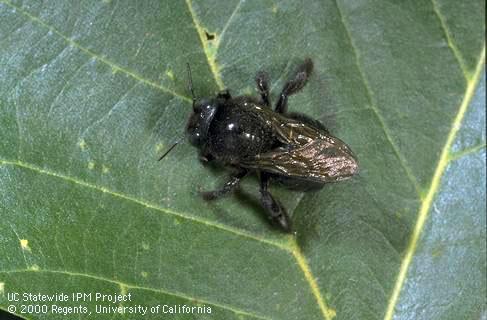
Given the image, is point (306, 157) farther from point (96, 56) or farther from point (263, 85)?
point (96, 56)

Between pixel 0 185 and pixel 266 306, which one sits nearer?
pixel 0 185

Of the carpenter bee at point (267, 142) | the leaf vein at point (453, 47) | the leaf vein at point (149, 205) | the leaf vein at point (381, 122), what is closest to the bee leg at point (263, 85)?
the carpenter bee at point (267, 142)

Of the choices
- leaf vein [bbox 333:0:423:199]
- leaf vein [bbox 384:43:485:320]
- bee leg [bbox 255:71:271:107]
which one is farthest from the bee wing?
leaf vein [bbox 384:43:485:320]

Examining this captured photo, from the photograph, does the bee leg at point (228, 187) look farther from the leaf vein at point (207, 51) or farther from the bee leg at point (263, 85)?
the leaf vein at point (207, 51)

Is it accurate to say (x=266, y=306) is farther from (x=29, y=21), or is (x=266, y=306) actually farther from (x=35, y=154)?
(x=29, y=21)

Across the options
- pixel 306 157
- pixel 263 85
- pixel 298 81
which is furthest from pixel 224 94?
pixel 306 157

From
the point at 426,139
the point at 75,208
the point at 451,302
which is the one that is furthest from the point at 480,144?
the point at 75,208
